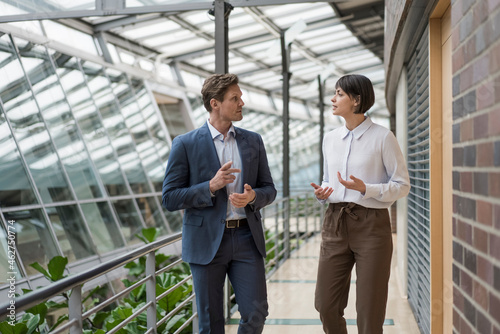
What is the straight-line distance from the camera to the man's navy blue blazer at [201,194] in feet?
7.00

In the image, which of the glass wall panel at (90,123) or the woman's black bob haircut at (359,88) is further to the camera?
the glass wall panel at (90,123)

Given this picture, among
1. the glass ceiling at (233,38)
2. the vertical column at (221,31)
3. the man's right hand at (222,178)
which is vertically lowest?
the man's right hand at (222,178)

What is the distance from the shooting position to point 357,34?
44.1ft

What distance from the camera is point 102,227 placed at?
9.20m

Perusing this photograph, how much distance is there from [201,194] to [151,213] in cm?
913

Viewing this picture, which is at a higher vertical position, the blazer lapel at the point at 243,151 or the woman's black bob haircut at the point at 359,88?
the woman's black bob haircut at the point at 359,88

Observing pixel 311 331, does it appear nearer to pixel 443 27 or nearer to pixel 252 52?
pixel 443 27

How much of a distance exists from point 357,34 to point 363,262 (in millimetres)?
11954

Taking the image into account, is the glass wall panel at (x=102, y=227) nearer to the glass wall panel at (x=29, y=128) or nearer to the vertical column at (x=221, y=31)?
the glass wall panel at (x=29, y=128)

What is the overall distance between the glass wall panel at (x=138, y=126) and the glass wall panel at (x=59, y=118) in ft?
6.29

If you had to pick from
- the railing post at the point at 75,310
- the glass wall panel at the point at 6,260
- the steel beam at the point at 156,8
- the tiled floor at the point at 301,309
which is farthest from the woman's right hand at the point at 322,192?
the glass wall panel at the point at 6,260

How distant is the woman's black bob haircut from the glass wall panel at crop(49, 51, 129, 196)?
785 centimetres

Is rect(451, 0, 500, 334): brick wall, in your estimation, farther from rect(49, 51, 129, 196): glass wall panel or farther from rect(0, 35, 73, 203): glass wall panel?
rect(49, 51, 129, 196): glass wall panel

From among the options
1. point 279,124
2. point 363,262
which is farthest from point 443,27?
point 279,124
